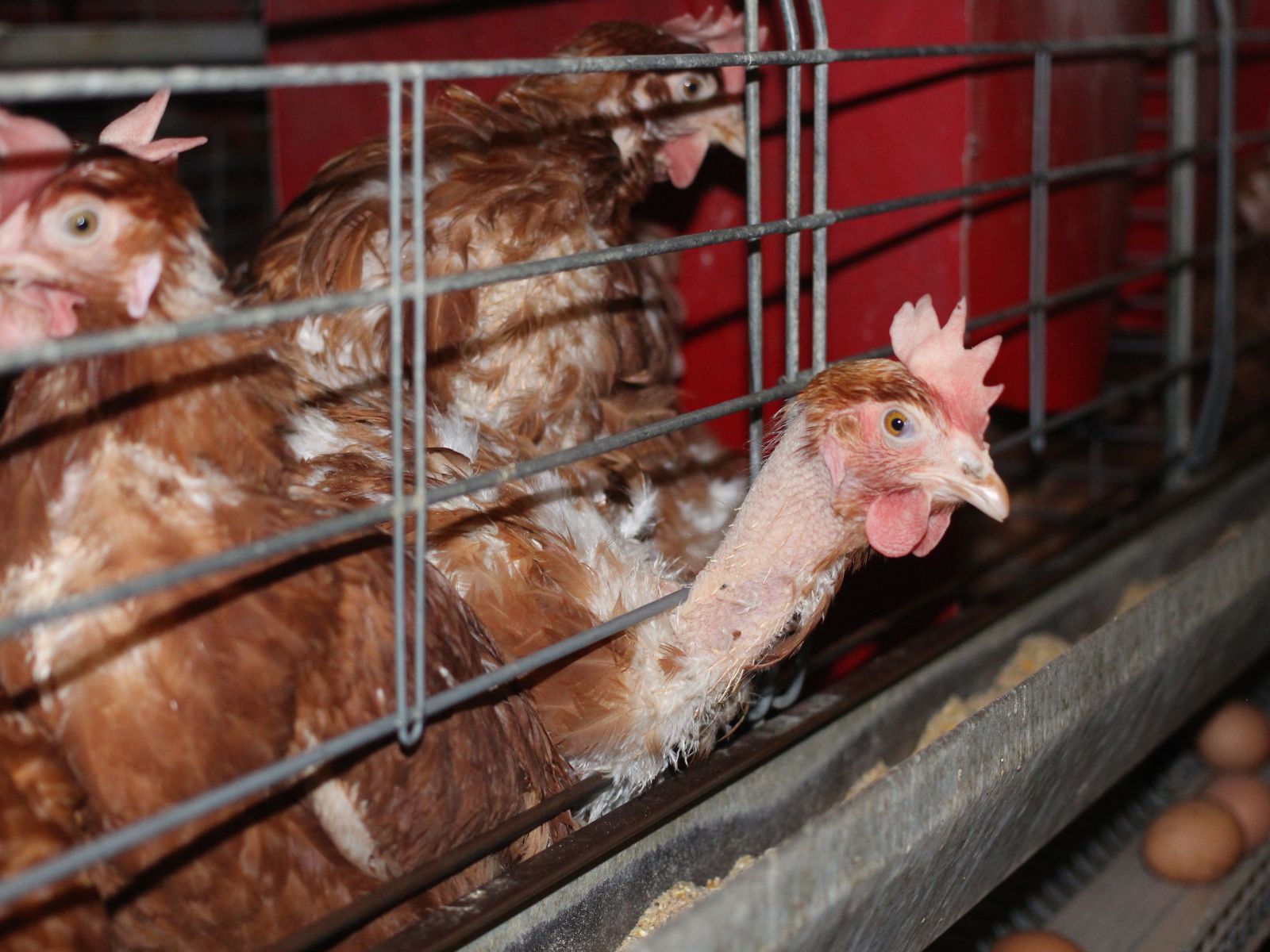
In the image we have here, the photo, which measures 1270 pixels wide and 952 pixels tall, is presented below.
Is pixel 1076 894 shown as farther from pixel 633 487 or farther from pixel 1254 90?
pixel 1254 90

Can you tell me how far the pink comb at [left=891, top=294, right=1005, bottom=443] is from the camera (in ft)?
5.16

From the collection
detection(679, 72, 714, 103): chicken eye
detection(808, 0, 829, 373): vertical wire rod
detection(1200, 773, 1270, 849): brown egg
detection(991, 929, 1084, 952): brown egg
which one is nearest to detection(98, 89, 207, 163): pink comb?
detection(808, 0, 829, 373): vertical wire rod

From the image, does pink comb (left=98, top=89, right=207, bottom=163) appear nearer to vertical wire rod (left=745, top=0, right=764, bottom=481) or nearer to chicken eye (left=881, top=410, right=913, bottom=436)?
vertical wire rod (left=745, top=0, right=764, bottom=481)

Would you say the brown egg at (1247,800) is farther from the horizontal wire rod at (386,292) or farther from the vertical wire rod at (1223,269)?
the horizontal wire rod at (386,292)

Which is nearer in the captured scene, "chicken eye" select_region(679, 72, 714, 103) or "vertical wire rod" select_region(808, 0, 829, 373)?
"vertical wire rod" select_region(808, 0, 829, 373)

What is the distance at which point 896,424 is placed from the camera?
5.08 feet

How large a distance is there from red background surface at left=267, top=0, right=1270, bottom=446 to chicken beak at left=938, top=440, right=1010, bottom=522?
0.71 meters

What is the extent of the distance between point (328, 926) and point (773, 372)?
1435 mm

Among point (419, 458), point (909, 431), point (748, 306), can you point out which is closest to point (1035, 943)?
point (909, 431)

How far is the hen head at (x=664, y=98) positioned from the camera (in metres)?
2.24

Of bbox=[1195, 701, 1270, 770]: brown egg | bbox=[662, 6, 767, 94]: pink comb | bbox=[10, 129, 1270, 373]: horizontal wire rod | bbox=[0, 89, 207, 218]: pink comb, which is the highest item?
bbox=[662, 6, 767, 94]: pink comb

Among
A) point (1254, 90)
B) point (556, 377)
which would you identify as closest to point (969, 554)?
point (556, 377)

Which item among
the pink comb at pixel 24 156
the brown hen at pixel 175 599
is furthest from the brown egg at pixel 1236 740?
the pink comb at pixel 24 156

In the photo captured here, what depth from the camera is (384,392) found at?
190 centimetres
